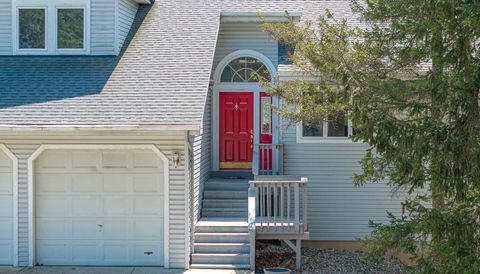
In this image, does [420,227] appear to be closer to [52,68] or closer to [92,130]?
[92,130]

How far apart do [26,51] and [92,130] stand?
4.24m

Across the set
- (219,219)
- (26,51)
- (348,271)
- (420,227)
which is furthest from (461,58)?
(26,51)

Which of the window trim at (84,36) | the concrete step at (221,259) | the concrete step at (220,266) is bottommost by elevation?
the concrete step at (220,266)

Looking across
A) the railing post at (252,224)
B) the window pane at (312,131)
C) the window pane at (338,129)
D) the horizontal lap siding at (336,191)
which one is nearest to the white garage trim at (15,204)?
the railing post at (252,224)

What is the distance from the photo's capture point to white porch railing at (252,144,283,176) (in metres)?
15.5

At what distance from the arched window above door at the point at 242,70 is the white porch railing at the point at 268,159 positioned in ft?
6.29

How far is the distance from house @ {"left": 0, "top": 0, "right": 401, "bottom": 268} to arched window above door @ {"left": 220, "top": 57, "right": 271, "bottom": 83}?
1.1 inches

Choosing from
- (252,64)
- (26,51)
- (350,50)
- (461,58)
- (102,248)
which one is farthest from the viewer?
(252,64)

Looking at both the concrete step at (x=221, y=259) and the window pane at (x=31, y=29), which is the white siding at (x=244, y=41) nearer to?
the window pane at (x=31, y=29)

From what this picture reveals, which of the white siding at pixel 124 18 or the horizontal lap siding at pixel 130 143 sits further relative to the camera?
the white siding at pixel 124 18

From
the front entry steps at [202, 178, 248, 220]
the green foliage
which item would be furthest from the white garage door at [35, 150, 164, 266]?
the green foliage

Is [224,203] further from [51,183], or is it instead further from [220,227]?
[51,183]

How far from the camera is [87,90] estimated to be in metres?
13.9

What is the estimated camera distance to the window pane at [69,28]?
51.2 ft
